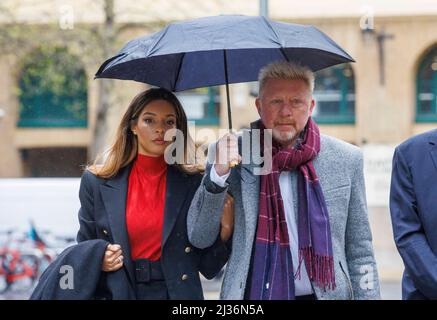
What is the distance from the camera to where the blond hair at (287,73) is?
373 cm

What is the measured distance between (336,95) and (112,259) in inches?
616

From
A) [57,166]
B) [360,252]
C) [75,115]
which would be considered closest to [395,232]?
[360,252]

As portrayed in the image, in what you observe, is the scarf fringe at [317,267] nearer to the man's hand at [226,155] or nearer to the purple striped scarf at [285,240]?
the purple striped scarf at [285,240]

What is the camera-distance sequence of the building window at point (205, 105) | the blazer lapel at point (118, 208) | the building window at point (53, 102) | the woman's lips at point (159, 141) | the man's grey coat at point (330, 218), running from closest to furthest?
1. the man's grey coat at point (330, 218)
2. the blazer lapel at point (118, 208)
3. the woman's lips at point (159, 141)
4. the building window at point (53, 102)
5. the building window at point (205, 105)

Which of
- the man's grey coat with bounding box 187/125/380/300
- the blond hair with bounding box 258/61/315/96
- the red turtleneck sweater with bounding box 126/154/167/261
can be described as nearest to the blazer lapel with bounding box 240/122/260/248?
the man's grey coat with bounding box 187/125/380/300

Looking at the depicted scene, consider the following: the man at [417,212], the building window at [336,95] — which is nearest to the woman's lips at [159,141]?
the man at [417,212]

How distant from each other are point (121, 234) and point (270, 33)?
3.74 feet

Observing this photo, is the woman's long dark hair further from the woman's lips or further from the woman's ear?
the woman's lips

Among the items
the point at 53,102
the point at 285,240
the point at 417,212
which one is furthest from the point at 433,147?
A: the point at 53,102

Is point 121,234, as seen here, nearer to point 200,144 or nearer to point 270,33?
point 200,144

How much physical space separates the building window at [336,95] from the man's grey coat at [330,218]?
594 inches

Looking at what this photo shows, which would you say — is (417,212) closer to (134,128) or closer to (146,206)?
(146,206)

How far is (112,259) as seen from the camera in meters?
3.68

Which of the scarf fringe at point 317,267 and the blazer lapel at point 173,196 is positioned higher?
the blazer lapel at point 173,196
